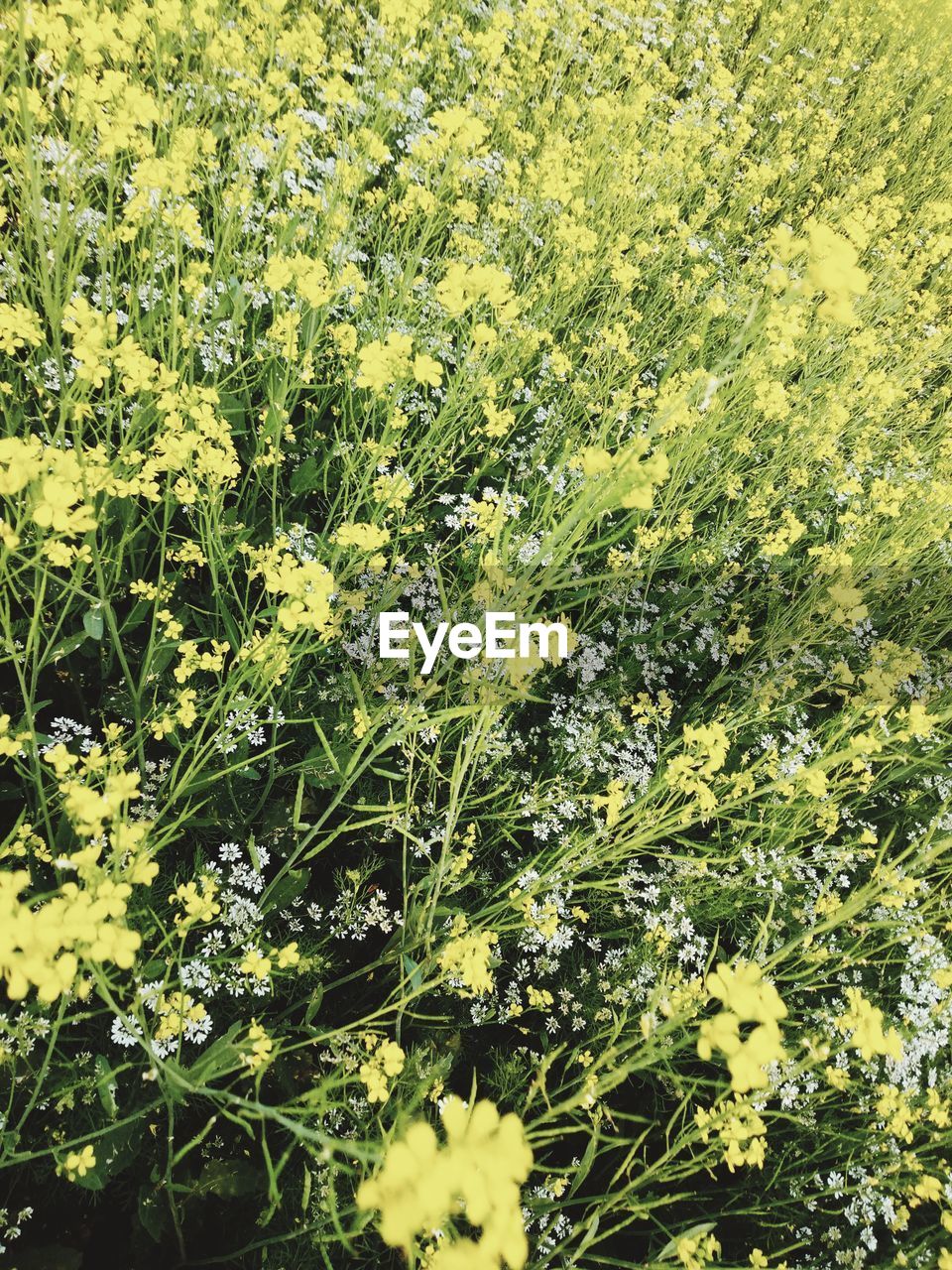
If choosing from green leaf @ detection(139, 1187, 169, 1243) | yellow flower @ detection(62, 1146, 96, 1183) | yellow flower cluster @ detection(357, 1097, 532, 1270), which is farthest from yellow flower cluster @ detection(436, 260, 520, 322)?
green leaf @ detection(139, 1187, 169, 1243)

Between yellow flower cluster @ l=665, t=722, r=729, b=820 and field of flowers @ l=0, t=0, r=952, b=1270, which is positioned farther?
yellow flower cluster @ l=665, t=722, r=729, b=820

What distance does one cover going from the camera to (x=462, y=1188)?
0.56 m

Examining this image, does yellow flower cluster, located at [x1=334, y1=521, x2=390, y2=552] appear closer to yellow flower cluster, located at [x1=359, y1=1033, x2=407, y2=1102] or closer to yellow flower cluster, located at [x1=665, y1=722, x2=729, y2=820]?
yellow flower cluster, located at [x1=665, y1=722, x2=729, y2=820]

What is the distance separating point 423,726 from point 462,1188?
0.98 m

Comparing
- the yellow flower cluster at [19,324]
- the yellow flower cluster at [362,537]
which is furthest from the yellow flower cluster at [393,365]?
the yellow flower cluster at [19,324]

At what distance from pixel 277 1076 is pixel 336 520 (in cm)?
152

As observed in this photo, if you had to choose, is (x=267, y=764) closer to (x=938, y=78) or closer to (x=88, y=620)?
(x=88, y=620)

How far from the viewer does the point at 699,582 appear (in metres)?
2.77

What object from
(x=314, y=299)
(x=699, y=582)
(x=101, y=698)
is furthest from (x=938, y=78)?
(x=101, y=698)

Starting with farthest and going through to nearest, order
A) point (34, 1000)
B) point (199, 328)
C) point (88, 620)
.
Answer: point (199, 328) < point (88, 620) < point (34, 1000)

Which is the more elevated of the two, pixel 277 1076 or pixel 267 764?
pixel 267 764

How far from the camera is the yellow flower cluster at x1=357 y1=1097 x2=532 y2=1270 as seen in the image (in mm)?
546

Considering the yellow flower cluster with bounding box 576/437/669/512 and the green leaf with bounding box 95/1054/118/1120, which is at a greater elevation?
the yellow flower cluster with bounding box 576/437/669/512

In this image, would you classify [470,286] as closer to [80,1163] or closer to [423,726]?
[423,726]
